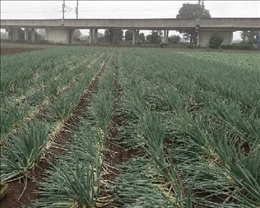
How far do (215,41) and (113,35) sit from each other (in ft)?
83.7

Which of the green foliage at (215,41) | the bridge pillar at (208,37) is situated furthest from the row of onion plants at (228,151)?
the green foliage at (215,41)

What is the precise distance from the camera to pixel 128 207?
1.90 m

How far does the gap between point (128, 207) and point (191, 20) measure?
41.1 meters

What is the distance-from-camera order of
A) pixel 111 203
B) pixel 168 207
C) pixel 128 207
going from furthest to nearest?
pixel 111 203 → pixel 128 207 → pixel 168 207

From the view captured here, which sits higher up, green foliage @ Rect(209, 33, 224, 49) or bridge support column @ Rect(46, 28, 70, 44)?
bridge support column @ Rect(46, 28, 70, 44)

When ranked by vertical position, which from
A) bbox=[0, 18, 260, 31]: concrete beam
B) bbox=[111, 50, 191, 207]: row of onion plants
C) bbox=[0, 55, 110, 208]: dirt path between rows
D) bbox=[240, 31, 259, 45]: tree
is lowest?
bbox=[0, 55, 110, 208]: dirt path between rows

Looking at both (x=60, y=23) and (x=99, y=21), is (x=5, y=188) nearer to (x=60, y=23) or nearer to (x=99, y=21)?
(x=99, y=21)

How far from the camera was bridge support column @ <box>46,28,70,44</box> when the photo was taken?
5091 cm

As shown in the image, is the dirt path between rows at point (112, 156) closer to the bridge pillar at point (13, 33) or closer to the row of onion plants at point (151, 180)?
the row of onion plants at point (151, 180)

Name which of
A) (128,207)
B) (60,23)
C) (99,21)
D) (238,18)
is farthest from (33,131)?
(60,23)

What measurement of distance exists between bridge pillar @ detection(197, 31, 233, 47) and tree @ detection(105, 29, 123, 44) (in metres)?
16.4

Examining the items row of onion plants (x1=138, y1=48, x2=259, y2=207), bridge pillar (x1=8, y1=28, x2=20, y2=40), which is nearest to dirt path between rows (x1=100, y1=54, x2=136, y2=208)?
row of onion plants (x1=138, y1=48, x2=259, y2=207)

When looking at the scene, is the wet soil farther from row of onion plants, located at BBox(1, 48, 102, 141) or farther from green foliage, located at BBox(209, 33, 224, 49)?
green foliage, located at BBox(209, 33, 224, 49)

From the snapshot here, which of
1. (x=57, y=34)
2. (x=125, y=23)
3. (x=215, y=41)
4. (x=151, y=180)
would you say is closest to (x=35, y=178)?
(x=151, y=180)
